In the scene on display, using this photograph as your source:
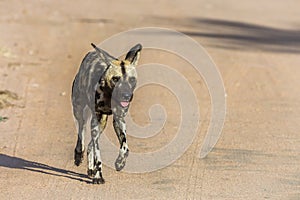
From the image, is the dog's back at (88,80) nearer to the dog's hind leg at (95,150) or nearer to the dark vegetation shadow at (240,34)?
the dog's hind leg at (95,150)

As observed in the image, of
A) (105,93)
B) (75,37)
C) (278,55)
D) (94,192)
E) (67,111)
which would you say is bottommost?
(94,192)

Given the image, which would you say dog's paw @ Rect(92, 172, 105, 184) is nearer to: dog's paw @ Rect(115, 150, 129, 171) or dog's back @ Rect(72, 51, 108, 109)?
dog's paw @ Rect(115, 150, 129, 171)

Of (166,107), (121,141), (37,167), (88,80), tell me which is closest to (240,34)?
(166,107)

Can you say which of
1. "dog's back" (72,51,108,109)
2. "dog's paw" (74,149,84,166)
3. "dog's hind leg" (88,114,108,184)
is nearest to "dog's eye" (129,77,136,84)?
"dog's back" (72,51,108,109)

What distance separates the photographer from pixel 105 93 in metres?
7.80

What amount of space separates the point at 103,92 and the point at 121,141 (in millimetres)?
548

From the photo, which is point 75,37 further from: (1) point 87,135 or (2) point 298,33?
(1) point 87,135

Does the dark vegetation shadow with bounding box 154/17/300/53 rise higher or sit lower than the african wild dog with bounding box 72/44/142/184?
higher

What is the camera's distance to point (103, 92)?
7797mm

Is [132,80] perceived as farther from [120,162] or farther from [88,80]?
[120,162]

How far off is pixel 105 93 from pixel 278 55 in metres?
9.14

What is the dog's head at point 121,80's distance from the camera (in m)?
7.69

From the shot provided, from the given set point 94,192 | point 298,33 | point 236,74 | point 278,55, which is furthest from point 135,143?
point 298,33

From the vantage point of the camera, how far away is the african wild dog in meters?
7.74
